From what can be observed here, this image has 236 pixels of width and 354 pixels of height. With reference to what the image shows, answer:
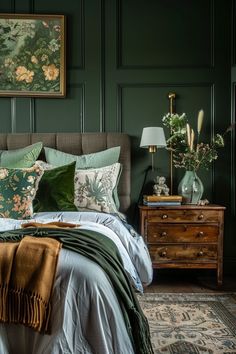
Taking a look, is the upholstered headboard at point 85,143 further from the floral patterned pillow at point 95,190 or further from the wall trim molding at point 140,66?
the wall trim molding at point 140,66

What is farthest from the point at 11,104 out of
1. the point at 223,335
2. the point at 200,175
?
the point at 223,335

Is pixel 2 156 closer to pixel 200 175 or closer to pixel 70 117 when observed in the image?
pixel 70 117

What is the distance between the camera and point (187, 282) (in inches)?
145

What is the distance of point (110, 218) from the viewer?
2.87m

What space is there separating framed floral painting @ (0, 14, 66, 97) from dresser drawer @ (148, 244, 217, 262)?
1.85 meters

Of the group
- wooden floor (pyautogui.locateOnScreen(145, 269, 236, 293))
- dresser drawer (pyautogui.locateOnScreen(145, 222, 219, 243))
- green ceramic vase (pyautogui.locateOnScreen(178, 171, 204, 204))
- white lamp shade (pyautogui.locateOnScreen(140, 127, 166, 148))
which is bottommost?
wooden floor (pyautogui.locateOnScreen(145, 269, 236, 293))

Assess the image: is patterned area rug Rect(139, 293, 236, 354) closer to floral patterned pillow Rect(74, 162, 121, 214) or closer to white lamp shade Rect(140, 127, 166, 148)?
floral patterned pillow Rect(74, 162, 121, 214)

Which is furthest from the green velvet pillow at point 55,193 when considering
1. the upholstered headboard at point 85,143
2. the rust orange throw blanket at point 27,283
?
the rust orange throw blanket at point 27,283

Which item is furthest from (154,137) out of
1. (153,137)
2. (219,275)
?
(219,275)

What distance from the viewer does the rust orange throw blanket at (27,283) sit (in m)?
1.52

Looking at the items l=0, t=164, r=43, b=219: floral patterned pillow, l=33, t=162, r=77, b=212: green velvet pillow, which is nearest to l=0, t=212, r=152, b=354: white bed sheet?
l=0, t=164, r=43, b=219: floral patterned pillow

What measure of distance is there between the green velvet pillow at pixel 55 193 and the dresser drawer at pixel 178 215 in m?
0.77

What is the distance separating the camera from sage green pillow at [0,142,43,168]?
3.31m

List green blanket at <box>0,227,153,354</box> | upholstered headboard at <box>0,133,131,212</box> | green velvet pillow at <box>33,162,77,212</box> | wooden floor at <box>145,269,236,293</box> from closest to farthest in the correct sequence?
green blanket at <box>0,227,153,354</box> < green velvet pillow at <box>33,162,77,212</box> < wooden floor at <box>145,269,236,293</box> < upholstered headboard at <box>0,133,131,212</box>
